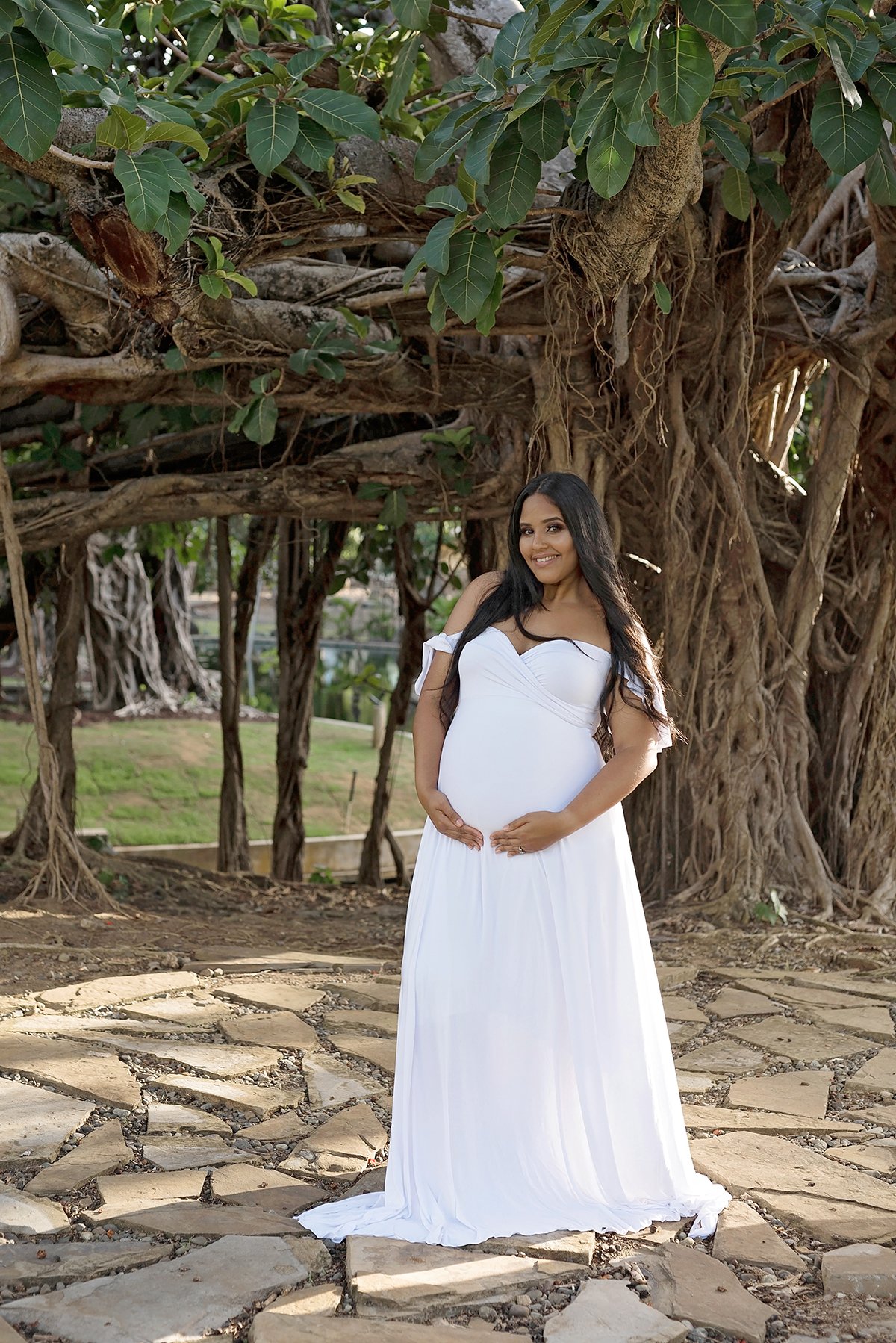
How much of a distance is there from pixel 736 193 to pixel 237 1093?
277 cm

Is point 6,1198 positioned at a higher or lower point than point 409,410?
lower

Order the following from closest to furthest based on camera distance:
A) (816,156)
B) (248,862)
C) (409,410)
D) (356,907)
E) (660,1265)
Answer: (660,1265), (816,156), (409,410), (356,907), (248,862)

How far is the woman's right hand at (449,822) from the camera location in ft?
7.34

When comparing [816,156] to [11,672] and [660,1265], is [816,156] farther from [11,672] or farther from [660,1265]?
[11,672]

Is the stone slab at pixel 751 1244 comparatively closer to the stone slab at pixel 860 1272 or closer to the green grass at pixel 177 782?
the stone slab at pixel 860 1272

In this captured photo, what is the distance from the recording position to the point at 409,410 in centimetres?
484

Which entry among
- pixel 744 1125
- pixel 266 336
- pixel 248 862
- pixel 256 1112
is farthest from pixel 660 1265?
pixel 248 862

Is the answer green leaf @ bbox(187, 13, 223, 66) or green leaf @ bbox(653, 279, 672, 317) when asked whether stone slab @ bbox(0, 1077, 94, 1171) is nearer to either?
green leaf @ bbox(653, 279, 672, 317)

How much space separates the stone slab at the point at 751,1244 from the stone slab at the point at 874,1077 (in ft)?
2.64

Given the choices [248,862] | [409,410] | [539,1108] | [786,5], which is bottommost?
[248,862]

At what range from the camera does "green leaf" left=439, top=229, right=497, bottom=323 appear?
3.14 m

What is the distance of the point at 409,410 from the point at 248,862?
10.7ft

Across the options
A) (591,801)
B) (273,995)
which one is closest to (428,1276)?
(591,801)

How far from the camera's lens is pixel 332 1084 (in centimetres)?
284
